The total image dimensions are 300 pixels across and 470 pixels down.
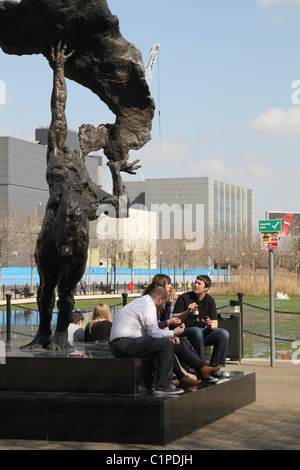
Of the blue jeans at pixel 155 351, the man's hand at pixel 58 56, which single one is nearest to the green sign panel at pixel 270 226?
the man's hand at pixel 58 56

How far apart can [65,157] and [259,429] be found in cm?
378

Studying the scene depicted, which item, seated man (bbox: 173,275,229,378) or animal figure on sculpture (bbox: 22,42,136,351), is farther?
seated man (bbox: 173,275,229,378)

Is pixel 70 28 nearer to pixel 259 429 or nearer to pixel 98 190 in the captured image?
pixel 98 190

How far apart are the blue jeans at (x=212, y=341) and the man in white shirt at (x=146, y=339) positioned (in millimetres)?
1634

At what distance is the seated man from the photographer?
9.11 m

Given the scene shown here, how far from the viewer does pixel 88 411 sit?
7094 millimetres

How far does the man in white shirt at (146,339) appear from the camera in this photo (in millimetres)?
7355

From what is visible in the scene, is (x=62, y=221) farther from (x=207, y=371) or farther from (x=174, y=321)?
(x=207, y=371)

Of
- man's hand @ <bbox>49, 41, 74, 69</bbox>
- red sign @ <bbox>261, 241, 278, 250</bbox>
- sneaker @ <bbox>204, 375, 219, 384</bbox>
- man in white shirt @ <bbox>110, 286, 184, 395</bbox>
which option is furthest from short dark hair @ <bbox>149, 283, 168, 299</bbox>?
red sign @ <bbox>261, 241, 278, 250</bbox>

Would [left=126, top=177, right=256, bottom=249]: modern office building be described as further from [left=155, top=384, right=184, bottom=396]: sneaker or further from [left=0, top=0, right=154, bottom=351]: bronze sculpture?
[left=155, top=384, right=184, bottom=396]: sneaker

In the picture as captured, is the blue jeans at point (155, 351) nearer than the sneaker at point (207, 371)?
Yes

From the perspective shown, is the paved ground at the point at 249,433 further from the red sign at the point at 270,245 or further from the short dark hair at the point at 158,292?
the red sign at the point at 270,245

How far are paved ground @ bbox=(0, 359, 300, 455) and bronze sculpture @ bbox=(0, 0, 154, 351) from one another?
1.69m
